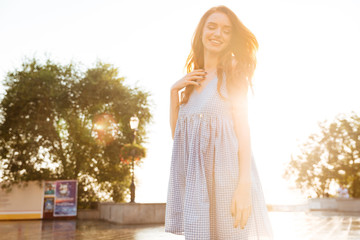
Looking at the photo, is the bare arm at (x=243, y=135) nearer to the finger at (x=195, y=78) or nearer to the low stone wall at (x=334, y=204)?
the finger at (x=195, y=78)

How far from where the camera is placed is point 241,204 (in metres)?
1.68

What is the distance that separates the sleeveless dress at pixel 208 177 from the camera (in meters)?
1.69

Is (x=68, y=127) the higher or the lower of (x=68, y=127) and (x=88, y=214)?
the higher

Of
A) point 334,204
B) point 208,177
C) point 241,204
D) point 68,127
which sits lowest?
point 334,204

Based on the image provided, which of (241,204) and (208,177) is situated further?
(208,177)

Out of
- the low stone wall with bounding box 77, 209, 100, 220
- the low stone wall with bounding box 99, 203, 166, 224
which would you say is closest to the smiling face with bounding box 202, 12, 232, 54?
the low stone wall with bounding box 99, 203, 166, 224

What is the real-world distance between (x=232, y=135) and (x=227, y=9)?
885mm

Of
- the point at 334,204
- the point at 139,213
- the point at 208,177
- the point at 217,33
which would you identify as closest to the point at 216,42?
the point at 217,33

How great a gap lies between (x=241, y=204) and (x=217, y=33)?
3.59 ft

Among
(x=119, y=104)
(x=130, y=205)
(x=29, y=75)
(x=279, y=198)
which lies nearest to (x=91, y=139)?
(x=119, y=104)

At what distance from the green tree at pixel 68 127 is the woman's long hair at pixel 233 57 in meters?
17.7

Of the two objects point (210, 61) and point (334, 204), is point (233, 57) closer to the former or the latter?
point (210, 61)

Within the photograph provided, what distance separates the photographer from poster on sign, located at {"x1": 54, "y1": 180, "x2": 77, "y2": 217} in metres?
17.2

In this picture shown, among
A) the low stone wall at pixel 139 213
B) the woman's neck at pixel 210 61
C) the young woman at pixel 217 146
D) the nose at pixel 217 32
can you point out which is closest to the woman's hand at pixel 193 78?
the young woman at pixel 217 146
